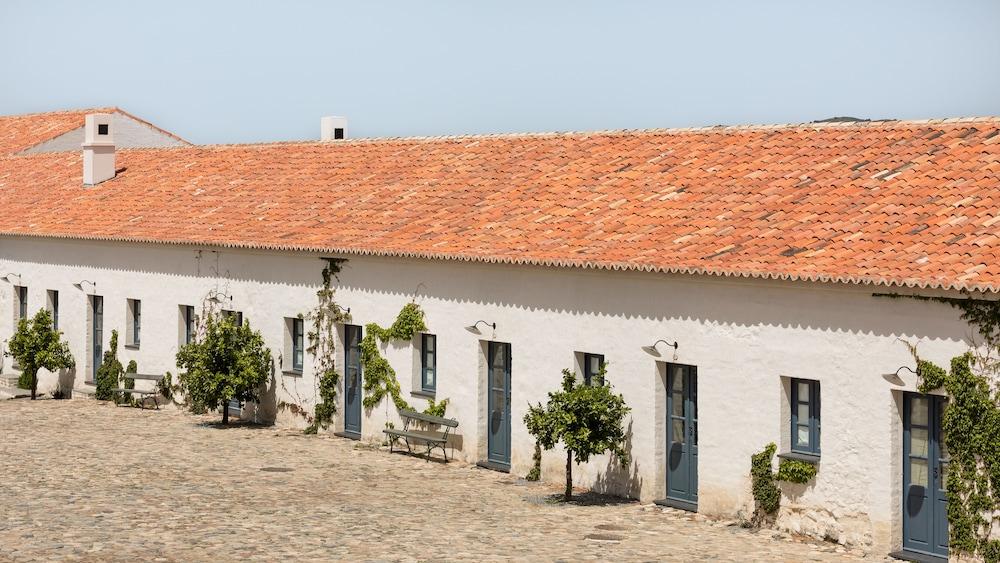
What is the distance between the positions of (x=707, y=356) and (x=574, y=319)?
2.61 m

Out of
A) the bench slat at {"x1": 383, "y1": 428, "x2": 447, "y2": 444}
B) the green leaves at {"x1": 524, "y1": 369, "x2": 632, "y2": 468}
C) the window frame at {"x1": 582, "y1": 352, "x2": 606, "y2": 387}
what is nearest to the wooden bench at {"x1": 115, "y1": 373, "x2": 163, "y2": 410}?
the bench slat at {"x1": 383, "y1": 428, "x2": 447, "y2": 444}

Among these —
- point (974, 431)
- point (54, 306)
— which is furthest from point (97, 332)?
point (974, 431)

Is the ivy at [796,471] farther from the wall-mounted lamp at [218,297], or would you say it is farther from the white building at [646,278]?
the wall-mounted lamp at [218,297]

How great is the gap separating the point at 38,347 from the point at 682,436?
17709 mm

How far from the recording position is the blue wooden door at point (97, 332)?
32.6 metres

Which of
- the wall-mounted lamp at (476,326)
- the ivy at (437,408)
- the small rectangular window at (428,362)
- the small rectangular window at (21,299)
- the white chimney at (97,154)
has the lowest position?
the ivy at (437,408)

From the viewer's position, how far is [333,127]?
113 ft

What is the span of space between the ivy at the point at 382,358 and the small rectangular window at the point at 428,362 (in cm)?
28

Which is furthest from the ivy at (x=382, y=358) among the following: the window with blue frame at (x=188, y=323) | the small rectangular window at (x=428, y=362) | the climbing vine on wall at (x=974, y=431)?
the climbing vine on wall at (x=974, y=431)

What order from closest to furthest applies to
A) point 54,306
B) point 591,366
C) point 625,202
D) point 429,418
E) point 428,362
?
point 591,366
point 625,202
point 429,418
point 428,362
point 54,306

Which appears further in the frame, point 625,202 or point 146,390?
point 146,390

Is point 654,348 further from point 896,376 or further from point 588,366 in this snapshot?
point 896,376

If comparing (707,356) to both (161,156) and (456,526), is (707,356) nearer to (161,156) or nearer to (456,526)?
(456,526)

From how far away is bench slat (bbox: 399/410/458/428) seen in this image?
23438 millimetres
